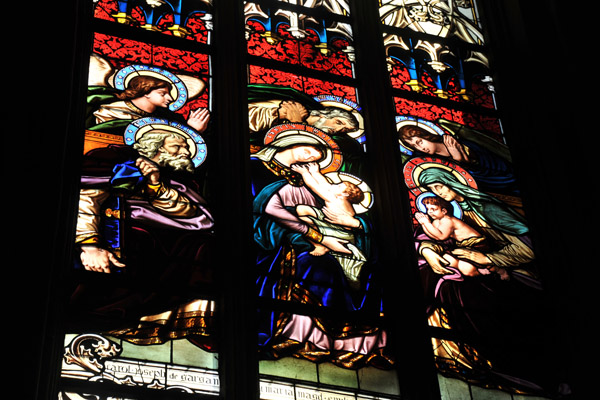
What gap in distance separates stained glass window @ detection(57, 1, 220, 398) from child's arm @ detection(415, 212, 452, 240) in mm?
1213

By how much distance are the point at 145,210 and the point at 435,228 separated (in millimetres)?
1655

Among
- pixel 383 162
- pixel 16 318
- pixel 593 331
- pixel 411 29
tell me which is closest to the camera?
pixel 16 318

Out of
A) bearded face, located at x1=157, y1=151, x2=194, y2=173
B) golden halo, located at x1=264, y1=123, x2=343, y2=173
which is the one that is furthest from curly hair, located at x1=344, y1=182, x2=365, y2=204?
bearded face, located at x1=157, y1=151, x2=194, y2=173

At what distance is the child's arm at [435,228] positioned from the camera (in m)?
6.78

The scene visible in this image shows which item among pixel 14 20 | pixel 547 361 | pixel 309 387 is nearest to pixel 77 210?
pixel 14 20

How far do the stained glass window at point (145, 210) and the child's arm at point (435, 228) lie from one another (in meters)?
1.21

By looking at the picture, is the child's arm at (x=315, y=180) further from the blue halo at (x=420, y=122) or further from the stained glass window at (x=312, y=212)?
the blue halo at (x=420, y=122)

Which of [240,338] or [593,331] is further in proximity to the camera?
[593,331]

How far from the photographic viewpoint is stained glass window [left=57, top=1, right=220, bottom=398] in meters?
5.66

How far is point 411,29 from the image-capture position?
7961mm

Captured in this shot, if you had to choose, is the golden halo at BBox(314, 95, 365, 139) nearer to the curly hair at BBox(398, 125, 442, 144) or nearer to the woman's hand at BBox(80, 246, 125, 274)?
the curly hair at BBox(398, 125, 442, 144)

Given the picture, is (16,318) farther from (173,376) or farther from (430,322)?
(430,322)

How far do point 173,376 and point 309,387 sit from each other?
66cm

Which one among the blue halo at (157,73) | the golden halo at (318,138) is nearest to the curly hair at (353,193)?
the golden halo at (318,138)
